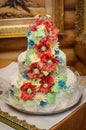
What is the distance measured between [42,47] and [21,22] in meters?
0.64

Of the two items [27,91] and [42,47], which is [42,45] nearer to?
[42,47]

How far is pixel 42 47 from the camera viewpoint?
0.97 meters

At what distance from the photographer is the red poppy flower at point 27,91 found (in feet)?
3.17

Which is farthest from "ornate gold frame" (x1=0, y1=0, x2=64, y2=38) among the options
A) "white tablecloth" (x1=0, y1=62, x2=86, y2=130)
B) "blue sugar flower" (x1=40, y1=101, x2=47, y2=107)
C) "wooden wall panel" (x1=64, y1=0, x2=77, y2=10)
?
"blue sugar flower" (x1=40, y1=101, x2=47, y2=107)

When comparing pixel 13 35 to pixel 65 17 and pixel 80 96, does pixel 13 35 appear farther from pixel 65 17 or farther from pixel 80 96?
pixel 80 96

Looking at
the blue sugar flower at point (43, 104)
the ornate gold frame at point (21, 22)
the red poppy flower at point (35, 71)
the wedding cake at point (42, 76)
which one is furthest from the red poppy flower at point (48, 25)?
the ornate gold frame at point (21, 22)

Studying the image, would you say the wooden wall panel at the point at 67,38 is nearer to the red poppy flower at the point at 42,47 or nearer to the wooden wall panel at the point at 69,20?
the wooden wall panel at the point at 69,20

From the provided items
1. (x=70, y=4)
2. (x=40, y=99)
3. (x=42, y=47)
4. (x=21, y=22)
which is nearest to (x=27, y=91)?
(x=40, y=99)

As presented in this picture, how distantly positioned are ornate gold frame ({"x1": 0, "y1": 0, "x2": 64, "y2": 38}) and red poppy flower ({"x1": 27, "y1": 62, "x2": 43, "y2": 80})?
2.11 ft

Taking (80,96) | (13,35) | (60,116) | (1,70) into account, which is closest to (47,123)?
(60,116)

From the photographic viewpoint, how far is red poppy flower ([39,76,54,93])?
0.97m

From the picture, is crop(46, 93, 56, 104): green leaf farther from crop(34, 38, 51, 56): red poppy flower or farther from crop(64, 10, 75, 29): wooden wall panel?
crop(64, 10, 75, 29): wooden wall panel

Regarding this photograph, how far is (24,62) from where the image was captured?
995mm

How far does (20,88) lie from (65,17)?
753 millimetres
